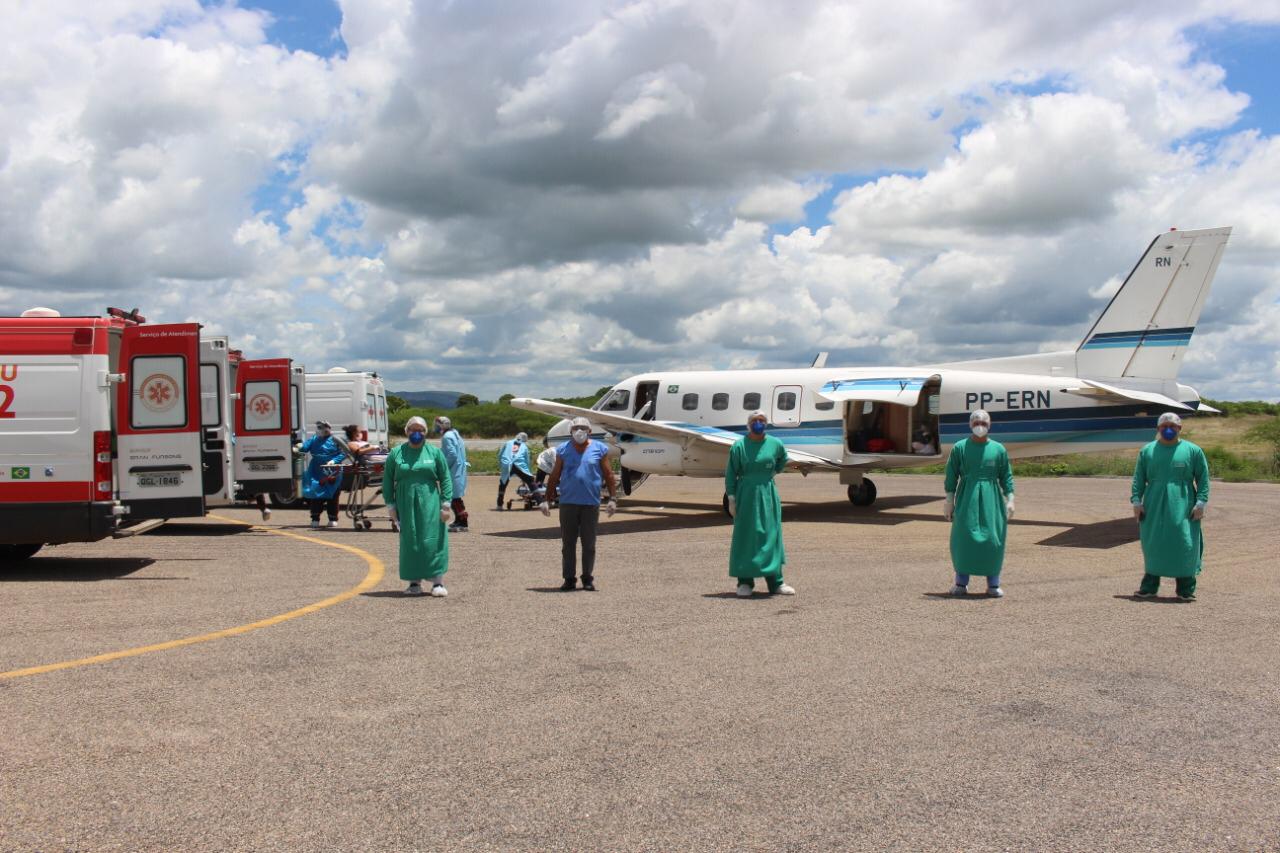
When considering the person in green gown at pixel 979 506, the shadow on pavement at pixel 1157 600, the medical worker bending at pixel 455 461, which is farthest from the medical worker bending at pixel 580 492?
the medical worker bending at pixel 455 461

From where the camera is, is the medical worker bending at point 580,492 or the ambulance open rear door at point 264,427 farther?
the ambulance open rear door at point 264,427

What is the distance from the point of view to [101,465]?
11.7 meters

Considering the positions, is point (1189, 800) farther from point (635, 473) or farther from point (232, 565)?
point (635, 473)

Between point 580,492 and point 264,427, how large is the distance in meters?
9.68

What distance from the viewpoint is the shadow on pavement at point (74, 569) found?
11906mm

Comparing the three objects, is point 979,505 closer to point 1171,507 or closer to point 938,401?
point 1171,507

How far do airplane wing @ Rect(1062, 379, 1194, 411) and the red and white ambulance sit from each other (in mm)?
13957

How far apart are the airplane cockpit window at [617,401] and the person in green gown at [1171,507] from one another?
13.7 metres

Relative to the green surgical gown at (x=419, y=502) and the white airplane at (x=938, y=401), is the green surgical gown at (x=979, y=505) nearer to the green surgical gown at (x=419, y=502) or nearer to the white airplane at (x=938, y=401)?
the green surgical gown at (x=419, y=502)

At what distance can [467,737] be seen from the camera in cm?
564

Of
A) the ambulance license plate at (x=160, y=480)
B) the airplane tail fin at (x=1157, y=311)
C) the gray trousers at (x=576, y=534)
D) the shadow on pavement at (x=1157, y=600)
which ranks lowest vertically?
the shadow on pavement at (x=1157, y=600)

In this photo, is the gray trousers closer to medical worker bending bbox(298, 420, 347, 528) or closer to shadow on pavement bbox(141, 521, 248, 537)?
medical worker bending bbox(298, 420, 347, 528)

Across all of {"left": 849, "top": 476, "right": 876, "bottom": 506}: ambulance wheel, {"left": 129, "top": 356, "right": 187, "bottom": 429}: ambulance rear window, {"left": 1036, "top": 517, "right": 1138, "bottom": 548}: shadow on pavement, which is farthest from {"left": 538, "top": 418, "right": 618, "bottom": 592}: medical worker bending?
{"left": 849, "top": 476, "right": 876, "bottom": 506}: ambulance wheel

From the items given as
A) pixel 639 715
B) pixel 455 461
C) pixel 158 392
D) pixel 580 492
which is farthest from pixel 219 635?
pixel 455 461
